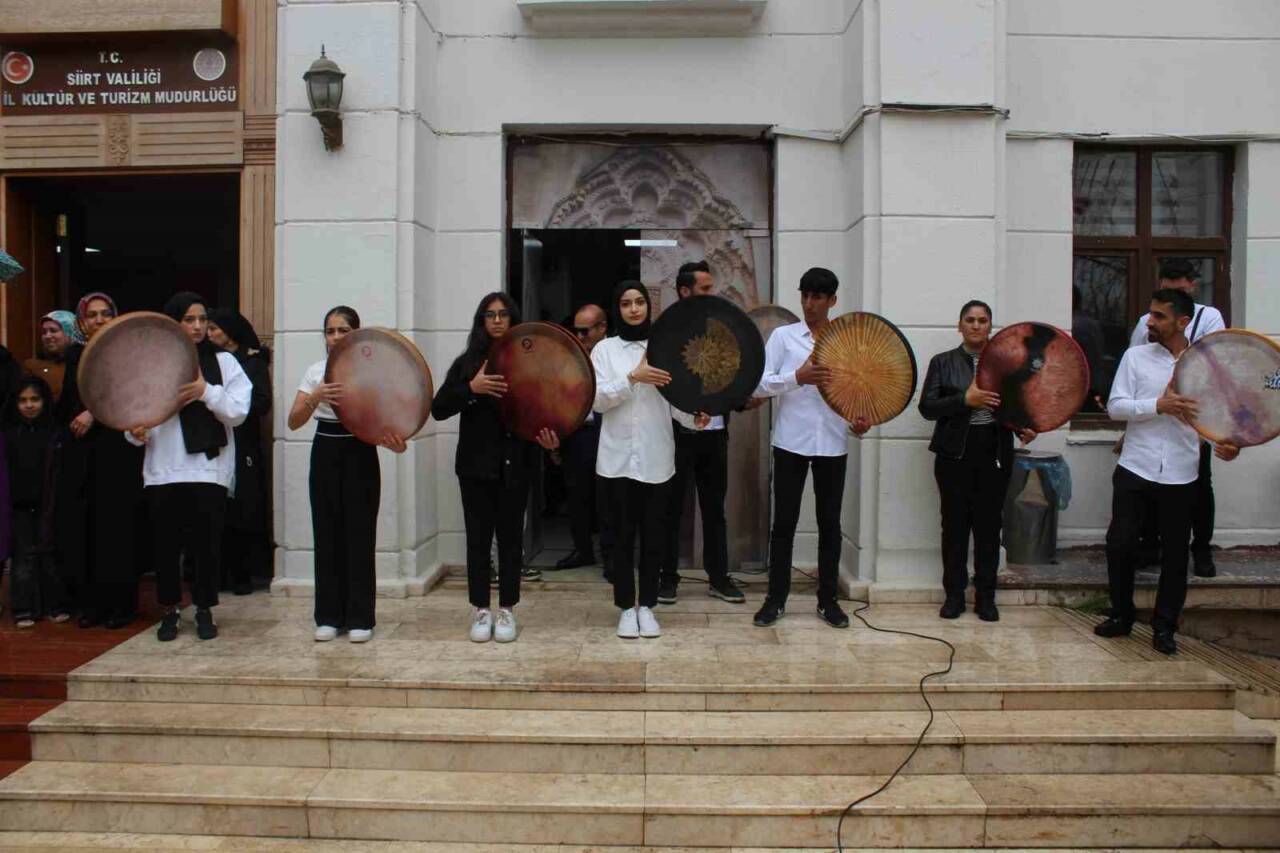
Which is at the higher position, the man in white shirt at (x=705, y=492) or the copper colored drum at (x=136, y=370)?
the copper colored drum at (x=136, y=370)

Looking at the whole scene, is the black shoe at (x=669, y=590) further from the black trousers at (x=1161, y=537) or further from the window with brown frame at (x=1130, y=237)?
the window with brown frame at (x=1130, y=237)

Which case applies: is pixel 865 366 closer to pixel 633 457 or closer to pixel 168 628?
pixel 633 457

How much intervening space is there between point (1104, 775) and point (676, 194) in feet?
14.1

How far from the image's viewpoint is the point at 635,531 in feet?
16.7

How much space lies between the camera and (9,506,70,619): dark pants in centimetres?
538

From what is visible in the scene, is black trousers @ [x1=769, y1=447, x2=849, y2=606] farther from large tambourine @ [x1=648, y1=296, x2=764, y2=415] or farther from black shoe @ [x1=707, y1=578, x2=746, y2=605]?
large tambourine @ [x1=648, y1=296, x2=764, y2=415]

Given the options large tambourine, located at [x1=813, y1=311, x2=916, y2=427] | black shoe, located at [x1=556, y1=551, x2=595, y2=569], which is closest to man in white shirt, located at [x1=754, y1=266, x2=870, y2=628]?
large tambourine, located at [x1=813, y1=311, x2=916, y2=427]

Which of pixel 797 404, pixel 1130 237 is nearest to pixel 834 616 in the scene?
pixel 797 404

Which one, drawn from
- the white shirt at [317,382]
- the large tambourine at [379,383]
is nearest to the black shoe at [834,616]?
the large tambourine at [379,383]

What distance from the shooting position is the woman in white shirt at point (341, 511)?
16.0 ft

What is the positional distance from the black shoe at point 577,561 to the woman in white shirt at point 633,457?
1.60 metres

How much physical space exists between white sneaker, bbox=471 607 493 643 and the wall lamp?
2.96 meters

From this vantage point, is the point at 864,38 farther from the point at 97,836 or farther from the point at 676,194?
the point at 97,836

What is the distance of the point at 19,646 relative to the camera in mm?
4922
